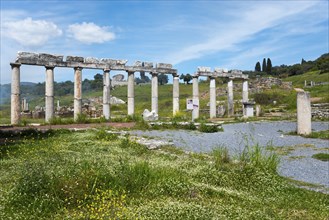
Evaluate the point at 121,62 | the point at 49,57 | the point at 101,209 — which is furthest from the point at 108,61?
the point at 101,209

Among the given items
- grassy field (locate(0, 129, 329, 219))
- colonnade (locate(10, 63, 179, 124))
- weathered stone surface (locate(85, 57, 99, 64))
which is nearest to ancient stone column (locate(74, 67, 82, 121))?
colonnade (locate(10, 63, 179, 124))

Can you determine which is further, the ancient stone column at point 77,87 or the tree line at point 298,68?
the tree line at point 298,68

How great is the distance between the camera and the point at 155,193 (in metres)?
7.68

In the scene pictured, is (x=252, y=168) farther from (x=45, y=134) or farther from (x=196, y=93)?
(x=196, y=93)

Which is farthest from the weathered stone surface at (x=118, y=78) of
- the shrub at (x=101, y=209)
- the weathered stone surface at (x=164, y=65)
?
the shrub at (x=101, y=209)

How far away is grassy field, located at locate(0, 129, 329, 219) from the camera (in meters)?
6.40

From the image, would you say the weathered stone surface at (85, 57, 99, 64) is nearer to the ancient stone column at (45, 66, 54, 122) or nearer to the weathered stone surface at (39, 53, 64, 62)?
the weathered stone surface at (39, 53, 64, 62)

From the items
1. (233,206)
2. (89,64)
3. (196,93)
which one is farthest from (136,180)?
(196,93)

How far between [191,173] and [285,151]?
7827mm

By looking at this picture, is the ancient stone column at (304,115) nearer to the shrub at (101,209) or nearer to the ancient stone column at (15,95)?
the shrub at (101,209)

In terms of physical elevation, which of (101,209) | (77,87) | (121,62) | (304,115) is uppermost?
(121,62)

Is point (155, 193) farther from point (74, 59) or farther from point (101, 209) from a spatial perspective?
point (74, 59)

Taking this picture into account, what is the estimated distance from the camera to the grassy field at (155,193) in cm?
640

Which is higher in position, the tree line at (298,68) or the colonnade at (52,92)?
the tree line at (298,68)
